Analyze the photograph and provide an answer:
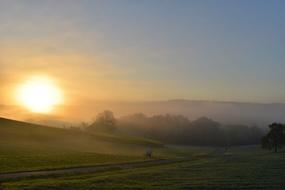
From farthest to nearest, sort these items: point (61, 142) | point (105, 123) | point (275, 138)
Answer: point (105, 123) < point (275, 138) < point (61, 142)

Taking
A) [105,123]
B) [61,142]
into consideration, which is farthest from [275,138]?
[105,123]

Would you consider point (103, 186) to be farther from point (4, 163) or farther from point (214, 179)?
point (4, 163)

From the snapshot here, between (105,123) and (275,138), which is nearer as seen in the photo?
(275,138)

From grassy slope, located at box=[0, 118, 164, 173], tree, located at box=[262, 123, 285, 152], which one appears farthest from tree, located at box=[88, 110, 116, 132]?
tree, located at box=[262, 123, 285, 152]

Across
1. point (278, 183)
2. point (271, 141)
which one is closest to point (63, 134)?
point (271, 141)

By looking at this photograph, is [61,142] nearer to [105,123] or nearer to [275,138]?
[275,138]

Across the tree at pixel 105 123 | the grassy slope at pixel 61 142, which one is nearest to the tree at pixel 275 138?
the grassy slope at pixel 61 142

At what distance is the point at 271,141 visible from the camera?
12244cm

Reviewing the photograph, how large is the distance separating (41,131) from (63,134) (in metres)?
6.88

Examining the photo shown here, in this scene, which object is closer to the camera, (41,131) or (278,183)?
(278,183)

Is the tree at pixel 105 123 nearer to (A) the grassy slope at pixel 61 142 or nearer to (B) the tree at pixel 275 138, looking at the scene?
(A) the grassy slope at pixel 61 142

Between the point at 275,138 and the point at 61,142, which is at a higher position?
the point at 275,138

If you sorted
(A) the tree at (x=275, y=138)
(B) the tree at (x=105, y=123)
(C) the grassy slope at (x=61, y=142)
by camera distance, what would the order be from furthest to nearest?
(B) the tree at (x=105, y=123) → (A) the tree at (x=275, y=138) → (C) the grassy slope at (x=61, y=142)

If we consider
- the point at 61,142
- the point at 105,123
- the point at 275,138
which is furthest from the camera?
the point at 105,123
